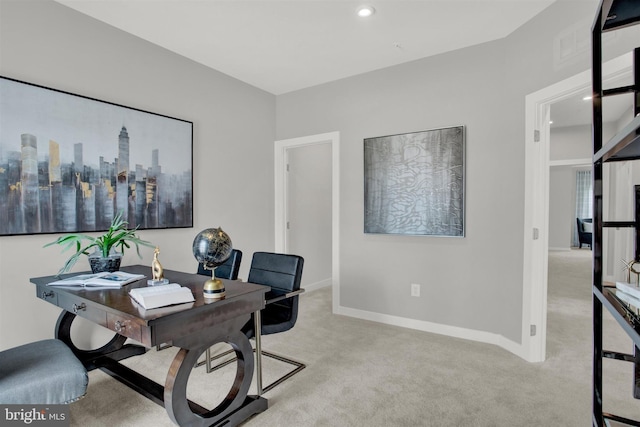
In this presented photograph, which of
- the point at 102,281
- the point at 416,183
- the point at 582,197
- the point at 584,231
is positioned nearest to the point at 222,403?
the point at 102,281

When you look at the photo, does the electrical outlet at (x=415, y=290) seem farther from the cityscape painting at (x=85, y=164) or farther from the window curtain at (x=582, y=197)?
the window curtain at (x=582, y=197)

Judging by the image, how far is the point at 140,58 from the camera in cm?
292

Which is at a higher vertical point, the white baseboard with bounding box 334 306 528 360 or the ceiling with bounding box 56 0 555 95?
the ceiling with bounding box 56 0 555 95

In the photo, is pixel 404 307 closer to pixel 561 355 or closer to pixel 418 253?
pixel 418 253

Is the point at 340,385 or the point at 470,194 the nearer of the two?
the point at 340,385

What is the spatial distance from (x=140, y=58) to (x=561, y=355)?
14.2 feet

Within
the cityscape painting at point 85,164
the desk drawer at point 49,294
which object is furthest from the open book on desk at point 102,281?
the cityscape painting at point 85,164

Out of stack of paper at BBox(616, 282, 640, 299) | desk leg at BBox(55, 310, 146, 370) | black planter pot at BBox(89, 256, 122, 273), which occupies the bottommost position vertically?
desk leg at BBox(55, 310, 146, 370)

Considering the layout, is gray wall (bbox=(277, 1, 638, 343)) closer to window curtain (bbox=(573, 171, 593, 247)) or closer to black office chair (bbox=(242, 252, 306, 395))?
black office chair (bbox=(242, 252, 306, 395))

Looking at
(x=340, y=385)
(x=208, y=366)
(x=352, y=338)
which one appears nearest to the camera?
(x=340, y=385)

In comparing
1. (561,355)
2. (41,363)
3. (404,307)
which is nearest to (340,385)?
(404,307)

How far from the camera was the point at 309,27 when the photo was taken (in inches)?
108

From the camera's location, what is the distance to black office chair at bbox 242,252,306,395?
2209mm

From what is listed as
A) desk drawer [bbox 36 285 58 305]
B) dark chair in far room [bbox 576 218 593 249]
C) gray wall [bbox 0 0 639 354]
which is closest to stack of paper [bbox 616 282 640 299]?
gray wall [bbox 0 0 639 354]
